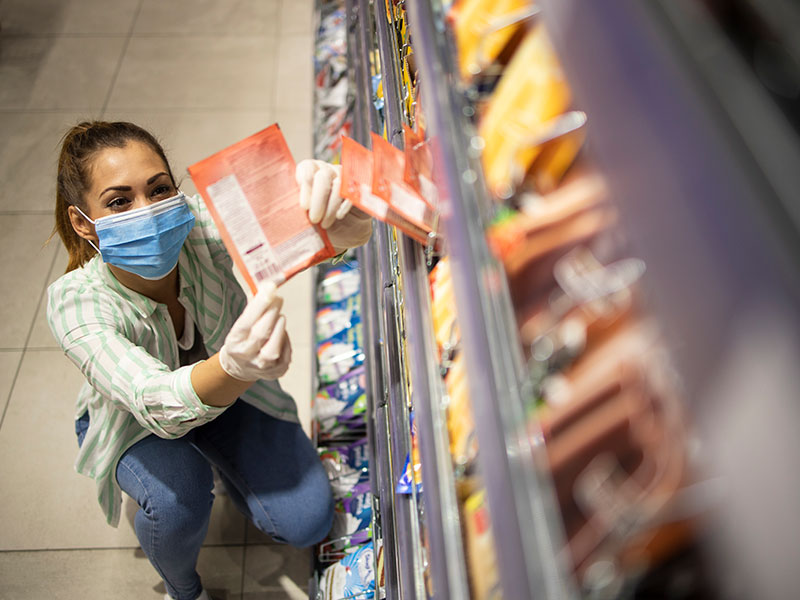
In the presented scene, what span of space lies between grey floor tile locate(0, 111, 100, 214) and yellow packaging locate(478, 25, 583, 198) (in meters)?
2.83

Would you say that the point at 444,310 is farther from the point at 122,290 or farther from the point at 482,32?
the point at 122,290

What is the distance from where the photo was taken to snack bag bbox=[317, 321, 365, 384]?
92.3 inches

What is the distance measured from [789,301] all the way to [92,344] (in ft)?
4.50

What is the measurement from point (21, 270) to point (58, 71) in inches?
60.9

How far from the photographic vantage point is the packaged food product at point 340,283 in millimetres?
2607

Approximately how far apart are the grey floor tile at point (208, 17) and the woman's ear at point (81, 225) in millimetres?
2935

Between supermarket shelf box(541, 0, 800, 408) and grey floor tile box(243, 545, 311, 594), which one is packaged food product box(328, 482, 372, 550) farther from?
supermarket shelf box(541, 0, 800, 408)

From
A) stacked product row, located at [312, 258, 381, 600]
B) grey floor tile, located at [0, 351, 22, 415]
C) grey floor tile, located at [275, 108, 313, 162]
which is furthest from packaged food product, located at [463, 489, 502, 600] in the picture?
grey floor tile, located at [275, 108, 313, 162]

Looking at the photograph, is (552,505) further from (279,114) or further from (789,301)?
(279,114)

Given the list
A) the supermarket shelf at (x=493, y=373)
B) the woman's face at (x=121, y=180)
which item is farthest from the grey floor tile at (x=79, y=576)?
the supermarket shelf at (x=493, y=373)

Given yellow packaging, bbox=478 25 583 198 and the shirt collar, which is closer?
yellow packaging, bbox=478 25 583 198

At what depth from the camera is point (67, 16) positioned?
4094 millimetres

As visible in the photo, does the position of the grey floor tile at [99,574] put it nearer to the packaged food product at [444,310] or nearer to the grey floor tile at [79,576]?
the grey floor tile at [79,576]

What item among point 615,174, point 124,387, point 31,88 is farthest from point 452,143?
point 31,88
